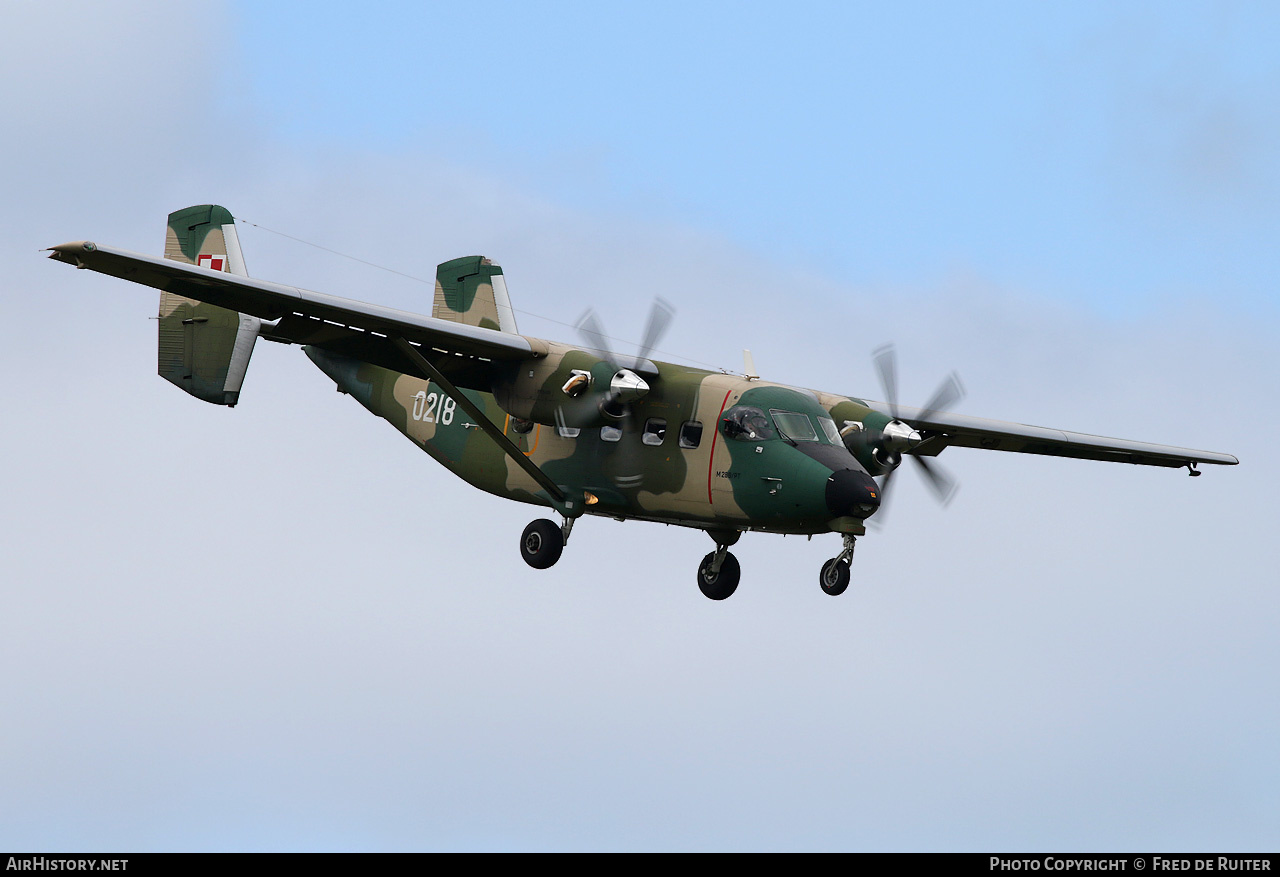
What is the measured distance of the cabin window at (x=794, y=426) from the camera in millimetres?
28656

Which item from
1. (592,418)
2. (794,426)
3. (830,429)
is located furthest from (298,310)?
(830,429)

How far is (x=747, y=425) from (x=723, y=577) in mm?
4301

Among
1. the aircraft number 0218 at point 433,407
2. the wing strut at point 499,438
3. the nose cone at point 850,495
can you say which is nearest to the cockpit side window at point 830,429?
the nose cone at point 850,495

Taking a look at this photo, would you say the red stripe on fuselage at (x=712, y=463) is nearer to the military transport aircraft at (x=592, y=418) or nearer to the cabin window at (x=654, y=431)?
the military transport aircraft at (x=592, y=418)

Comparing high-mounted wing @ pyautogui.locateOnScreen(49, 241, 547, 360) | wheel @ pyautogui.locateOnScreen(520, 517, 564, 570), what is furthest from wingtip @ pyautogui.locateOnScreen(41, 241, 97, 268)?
wheel @ pyautogui.locateOnScreen(520, 517, 564, 570)

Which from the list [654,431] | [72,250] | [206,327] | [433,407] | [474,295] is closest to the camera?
[72,250]

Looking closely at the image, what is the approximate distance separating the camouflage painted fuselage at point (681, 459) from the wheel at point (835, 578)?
0.65m

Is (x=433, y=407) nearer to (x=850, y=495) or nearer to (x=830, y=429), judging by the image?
(x=830, y=429)

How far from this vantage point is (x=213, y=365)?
33.3 meters

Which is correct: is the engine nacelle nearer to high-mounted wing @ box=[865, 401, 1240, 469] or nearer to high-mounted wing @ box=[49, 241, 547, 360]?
high-mounted wing @ box=[865, 401, 1240, 469]

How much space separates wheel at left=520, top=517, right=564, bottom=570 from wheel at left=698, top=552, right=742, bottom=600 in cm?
280

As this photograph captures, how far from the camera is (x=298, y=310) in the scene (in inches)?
1126

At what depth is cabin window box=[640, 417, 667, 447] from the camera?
29.7m
